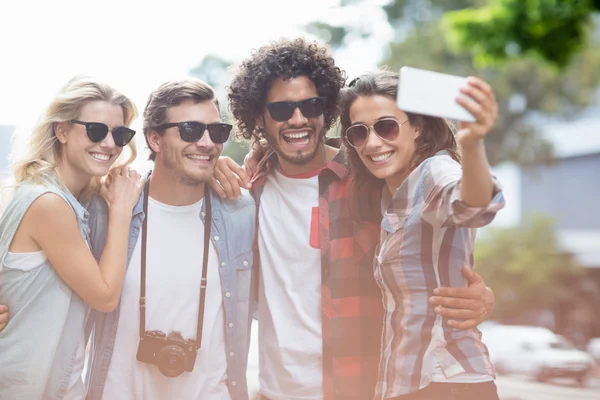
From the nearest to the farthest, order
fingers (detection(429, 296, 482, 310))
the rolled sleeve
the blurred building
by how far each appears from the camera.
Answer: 1. the rolled sleeve
2. fingers (detection(429, 296, 482, 310))
3. the blurred building

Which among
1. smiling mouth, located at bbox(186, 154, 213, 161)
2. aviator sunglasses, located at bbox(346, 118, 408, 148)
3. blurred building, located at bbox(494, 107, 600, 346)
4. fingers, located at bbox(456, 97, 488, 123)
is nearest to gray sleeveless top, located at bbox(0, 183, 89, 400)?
smiling mouth, located at bbox(186, 154, 213, 161)

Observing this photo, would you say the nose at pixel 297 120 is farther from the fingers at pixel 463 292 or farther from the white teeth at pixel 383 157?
the fingers at pixel 463 292

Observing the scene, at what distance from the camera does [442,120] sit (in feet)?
8.28

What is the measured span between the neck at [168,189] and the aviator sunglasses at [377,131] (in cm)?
76

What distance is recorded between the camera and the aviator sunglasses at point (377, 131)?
252 cm

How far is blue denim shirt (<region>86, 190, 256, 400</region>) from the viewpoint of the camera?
283 centimetres

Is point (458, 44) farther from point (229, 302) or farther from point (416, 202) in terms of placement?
point (229, 302)

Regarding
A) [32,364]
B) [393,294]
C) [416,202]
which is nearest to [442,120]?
[416,202]

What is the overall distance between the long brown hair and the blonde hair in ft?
2.77

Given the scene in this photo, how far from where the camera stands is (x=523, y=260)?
12375 millimetres

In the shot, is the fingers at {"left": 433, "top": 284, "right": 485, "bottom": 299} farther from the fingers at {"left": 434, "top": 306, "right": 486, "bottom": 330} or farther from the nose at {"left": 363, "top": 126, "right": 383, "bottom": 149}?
the nose at {"left": 363, "top": 126, "right": 383, "bottom": 149}

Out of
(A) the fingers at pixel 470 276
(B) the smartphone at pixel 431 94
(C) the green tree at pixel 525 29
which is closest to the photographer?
(C) the green tree at pixel 525 29

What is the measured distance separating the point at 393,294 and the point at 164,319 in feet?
3.18

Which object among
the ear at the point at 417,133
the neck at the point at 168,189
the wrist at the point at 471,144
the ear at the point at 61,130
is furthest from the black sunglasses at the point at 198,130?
the wrist at the point at 471,144
